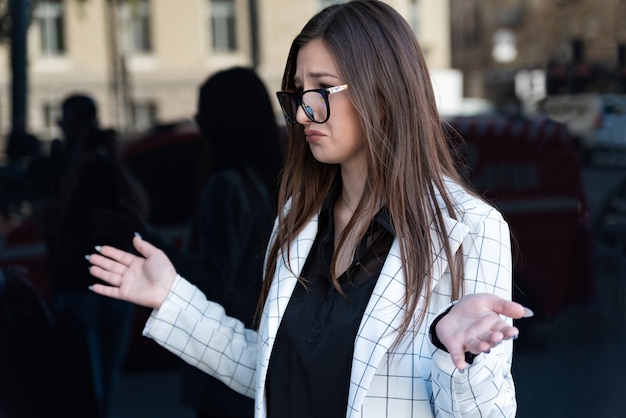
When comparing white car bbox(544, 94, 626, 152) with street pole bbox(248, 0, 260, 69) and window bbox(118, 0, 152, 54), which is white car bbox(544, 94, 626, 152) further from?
window bbox(118, 0, 152, 54)

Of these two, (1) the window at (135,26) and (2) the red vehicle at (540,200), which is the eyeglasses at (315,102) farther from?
(1) the window at (135,26)

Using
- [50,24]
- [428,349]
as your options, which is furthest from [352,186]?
[50,24]

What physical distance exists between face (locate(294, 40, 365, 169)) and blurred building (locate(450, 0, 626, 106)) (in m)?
1.57

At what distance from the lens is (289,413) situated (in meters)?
1.69

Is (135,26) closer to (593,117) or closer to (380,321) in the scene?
(593,117)

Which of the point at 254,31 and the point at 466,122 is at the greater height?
the point at 254,31

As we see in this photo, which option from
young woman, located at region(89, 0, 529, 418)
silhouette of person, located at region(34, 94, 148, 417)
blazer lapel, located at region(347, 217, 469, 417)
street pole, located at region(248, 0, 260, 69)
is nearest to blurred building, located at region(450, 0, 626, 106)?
street pole, located at region(248, 0, 260, 69)

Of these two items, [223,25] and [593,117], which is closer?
[593,117]

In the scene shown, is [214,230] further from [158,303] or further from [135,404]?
[158,303]

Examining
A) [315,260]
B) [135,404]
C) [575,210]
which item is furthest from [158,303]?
[135,404]

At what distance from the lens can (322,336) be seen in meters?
1.65

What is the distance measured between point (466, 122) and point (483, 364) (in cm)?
199

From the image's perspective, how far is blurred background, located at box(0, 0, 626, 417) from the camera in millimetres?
3041

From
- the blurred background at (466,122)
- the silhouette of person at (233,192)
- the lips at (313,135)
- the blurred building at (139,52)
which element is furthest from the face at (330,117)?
the blurred building at (139,52)
